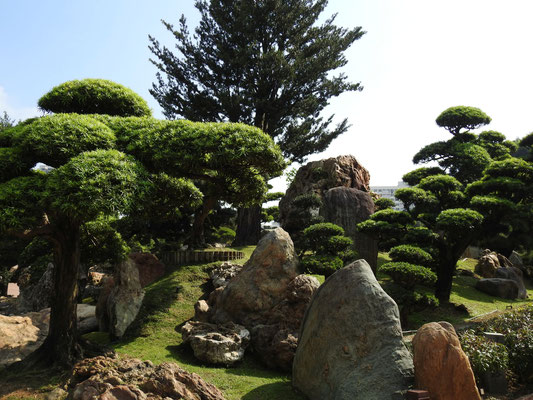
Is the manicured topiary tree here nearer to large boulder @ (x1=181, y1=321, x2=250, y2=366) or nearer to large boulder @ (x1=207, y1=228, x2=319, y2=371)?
large boulder @ (x1=207, y1=228, x2=319, y2=371)

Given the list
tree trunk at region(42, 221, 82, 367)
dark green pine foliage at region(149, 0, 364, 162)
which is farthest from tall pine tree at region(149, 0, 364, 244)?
tree trunk at region(42, 221, 82, 367)

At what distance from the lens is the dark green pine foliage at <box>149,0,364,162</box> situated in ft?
64.6

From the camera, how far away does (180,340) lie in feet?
32.5

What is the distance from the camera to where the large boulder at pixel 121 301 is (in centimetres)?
1018

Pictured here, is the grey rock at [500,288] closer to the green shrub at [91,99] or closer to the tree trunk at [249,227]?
the tree trunk at [249,227]

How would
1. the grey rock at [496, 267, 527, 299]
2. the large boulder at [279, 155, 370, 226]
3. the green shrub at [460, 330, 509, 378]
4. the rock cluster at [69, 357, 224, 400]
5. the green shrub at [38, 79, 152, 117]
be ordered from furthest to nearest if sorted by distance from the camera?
the large boulder at [279, 155, 370, 226] < the grey rock at [496, 267, 527, 299] < the green shrub at [38, 79, 152, 117] < the green shrub at [460, 330, 509, 378] < the rock cluster at [69, 357, 224, 400]

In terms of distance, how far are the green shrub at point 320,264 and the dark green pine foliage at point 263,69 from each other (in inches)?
399

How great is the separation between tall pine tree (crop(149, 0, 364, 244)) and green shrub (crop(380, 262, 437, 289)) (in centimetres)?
1013

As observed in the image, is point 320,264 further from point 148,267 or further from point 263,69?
point 263,69

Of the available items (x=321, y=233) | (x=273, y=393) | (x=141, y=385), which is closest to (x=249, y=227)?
(x=321, y=233)

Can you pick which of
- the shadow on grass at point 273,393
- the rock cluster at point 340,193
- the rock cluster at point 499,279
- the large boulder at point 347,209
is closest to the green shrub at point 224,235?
the rock cluster at point 340,193

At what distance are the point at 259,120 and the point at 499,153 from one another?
56.4ft

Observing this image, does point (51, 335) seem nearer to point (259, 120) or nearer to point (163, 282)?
point (163, 282)

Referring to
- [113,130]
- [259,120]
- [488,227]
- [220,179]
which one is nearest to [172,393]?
[113,130]
